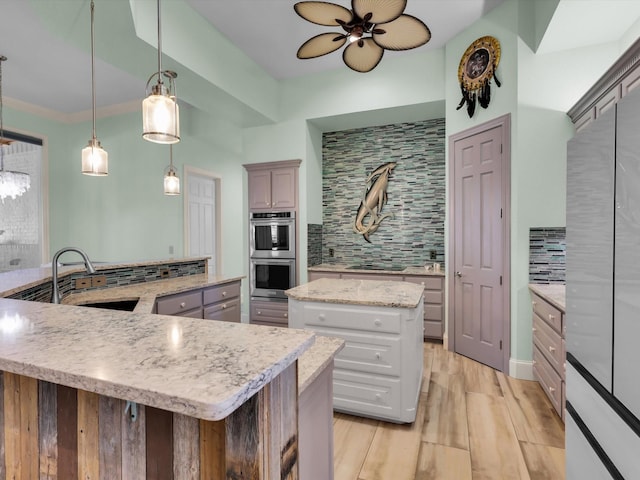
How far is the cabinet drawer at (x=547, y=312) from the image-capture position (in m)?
2.23

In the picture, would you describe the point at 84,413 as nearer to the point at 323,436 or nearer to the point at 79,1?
the point at 323,436

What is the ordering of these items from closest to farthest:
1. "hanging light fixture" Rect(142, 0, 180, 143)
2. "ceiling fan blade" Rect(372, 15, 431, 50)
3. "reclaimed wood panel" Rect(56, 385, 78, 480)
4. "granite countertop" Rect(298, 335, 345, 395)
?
"reclaimed wood panel" Rect(56, 385, 78, 480), "granite countertop" Rect(298, 335, 345, 395), "hanging light fixture" Rect(142, 0, 180, 143), "ceiling fan blade" Rect(372, 15, 431, 50)

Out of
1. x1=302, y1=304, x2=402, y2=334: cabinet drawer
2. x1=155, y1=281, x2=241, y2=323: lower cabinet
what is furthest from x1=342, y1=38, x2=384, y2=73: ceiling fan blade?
x1=155, y1=281, x2=241, y2=323: lower cabinet

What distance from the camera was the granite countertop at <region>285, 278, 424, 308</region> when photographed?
84.1 inches

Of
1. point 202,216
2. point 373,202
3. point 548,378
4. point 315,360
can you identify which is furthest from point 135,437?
point 202,216

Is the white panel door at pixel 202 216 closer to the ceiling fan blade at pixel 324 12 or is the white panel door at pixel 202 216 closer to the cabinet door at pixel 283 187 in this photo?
the cabinet door at pixel 283 187

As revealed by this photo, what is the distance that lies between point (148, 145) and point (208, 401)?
5.54 m

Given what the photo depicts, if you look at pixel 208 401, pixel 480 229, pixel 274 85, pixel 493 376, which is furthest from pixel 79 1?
pixel 493 376

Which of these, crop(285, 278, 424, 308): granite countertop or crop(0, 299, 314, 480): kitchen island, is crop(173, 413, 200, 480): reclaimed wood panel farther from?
crop(285, 278, 424, 308): granite countertop

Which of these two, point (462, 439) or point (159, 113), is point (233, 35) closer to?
point (159, 113)

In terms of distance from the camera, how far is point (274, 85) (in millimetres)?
4406

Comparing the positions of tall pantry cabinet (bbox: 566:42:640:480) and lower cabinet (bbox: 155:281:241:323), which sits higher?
tall pantry cabinet (bbox: 566:42:640:480)

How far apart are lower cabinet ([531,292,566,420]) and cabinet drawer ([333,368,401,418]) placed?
3.54ft

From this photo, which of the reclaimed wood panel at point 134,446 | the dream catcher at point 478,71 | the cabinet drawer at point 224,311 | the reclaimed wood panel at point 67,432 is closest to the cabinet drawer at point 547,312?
the dream catcher at point 478,71
